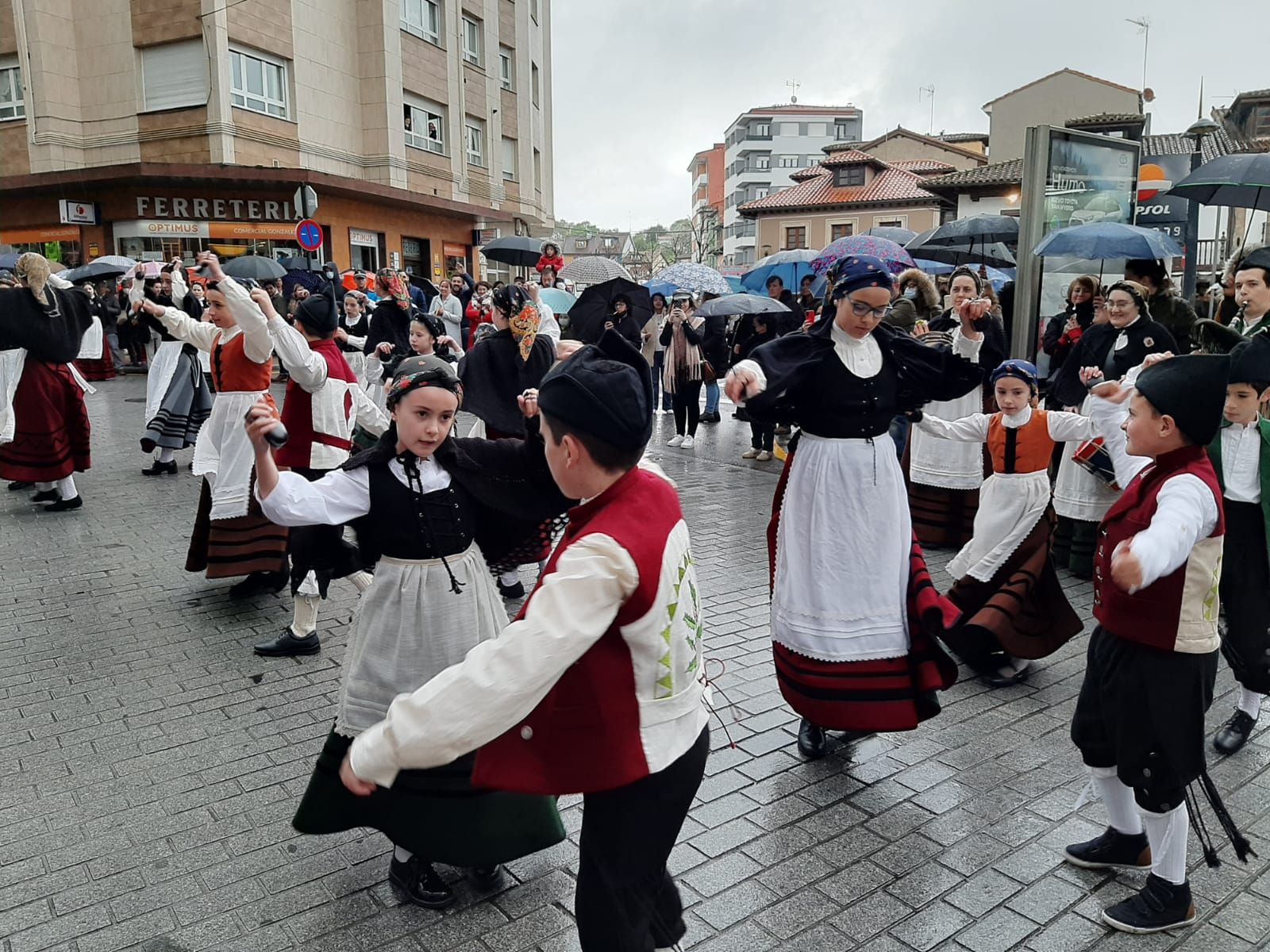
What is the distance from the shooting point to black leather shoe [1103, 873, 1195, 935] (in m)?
3.02

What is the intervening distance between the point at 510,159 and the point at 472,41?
14.5 feet

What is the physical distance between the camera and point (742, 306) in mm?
11727

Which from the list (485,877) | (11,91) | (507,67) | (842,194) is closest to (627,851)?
(485,877)

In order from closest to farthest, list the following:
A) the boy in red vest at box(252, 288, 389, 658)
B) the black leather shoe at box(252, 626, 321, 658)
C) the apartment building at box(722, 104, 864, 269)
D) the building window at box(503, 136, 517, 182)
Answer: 1. the boy in red vest at box(252, 288, 389, 658)
2. the black leather shoe at box(252, 626, 321, 658)
3. the building window at box(503, 136, 517, 182)
4. the apartment building at box(722, 104, 864, 269)

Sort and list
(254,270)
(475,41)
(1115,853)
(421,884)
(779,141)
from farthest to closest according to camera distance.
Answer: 1. (779,141)
2. (475,41)
3. (254,270)
4. (1115,853)
5. (421,884)

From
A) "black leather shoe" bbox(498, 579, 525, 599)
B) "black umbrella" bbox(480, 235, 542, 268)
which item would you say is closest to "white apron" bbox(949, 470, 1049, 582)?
"black leather shoe" bbox(498, 579, 525, 599)

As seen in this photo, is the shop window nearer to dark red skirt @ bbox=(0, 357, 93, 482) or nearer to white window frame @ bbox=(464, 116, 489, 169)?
white window frame @ bbox=(464, 116, 489, 169)

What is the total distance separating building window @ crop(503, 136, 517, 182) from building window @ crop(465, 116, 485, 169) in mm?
1728

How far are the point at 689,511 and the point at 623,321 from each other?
2.00m

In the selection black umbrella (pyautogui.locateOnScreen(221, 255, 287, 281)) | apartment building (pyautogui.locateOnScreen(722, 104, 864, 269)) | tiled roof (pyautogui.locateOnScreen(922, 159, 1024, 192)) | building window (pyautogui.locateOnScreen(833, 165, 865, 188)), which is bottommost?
black umbrella (pyautogui.locateOnScreen(221, 255, 287, 281))

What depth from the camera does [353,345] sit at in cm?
1056

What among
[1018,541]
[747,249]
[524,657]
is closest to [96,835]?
[524,657]

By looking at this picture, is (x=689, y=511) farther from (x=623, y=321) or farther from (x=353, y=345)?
(x=353, y=345)

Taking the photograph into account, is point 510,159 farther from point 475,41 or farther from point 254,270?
point 254,270
